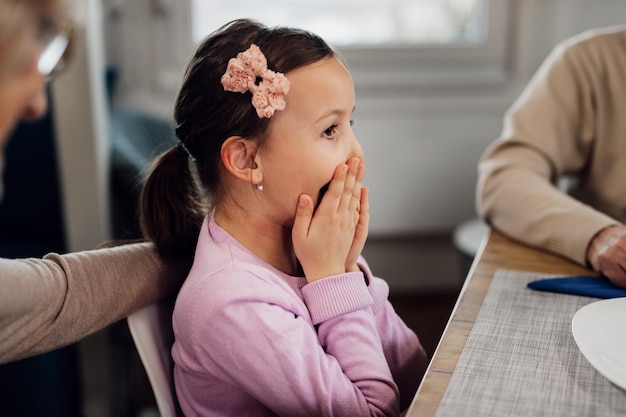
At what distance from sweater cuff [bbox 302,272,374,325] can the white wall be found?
1639mm

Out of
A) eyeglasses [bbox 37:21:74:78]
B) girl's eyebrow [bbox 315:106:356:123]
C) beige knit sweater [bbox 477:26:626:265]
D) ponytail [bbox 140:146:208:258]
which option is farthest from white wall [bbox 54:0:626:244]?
eyeglasses [bbox 37:21:74:78]

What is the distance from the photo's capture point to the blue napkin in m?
1.10

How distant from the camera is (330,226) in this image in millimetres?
1020

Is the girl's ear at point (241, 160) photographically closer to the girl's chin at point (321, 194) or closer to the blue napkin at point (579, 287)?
the girl's chin at point (321, 194)

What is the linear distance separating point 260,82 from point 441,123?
1758mm

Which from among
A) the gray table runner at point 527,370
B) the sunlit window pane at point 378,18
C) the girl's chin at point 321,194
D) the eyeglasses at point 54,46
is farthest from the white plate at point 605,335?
the sunlit window pane at point 378,18

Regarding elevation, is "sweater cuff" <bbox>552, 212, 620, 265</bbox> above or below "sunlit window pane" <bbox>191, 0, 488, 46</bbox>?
below

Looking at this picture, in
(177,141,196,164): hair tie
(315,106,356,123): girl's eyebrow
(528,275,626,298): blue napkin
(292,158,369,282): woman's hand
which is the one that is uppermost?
(315,106,356,123): girl's eyebrow

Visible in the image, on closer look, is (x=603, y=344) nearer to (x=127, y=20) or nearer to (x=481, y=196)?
(x=481, y=196)

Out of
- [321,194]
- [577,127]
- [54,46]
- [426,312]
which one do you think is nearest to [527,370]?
[321,194]

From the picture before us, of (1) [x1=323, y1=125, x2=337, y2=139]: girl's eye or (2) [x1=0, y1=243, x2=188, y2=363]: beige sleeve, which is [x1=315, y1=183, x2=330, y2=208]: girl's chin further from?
(2) [x1=0, y1=243, x2=188, y2=363]: beige sleeve

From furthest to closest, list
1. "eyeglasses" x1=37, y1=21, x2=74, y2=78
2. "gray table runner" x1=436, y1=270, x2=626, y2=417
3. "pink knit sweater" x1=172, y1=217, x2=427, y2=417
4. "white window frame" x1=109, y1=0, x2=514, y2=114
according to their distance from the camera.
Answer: "white window frame" x1=109, y1=0, x2=514, y2=114 < "pink knit sweater" x1=172, y1=217, x2=427, y2=417 < "gray table runner" x1=436, y1=270, x2=626, y2=417 < "eyeglasses" x1=37, y1=21, x2=74, y2=78

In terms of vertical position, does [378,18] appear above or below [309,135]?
below

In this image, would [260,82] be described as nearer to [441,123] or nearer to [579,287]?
[579,287]
